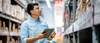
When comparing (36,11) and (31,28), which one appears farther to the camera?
(36,11)

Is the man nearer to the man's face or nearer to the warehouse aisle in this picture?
the man's face

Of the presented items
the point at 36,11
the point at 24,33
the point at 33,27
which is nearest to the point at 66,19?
the point at 36,11

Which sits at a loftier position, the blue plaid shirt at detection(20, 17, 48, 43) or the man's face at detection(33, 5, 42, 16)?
the man's face at detection(33, 5, 42, 16)

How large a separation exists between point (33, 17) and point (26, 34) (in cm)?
36

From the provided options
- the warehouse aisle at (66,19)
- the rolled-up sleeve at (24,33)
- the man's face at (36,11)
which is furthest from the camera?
the man's face at (36,11)

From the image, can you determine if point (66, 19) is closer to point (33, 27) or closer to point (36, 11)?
point (36, 11)

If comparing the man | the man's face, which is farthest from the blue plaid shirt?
the man's face

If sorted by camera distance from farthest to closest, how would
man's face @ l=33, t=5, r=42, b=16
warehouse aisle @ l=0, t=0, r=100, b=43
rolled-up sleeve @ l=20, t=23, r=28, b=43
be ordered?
man's face @ l=33, t=5, r=42, b=16 → rolled-up sleeve @ l=20, t=23, r=28, b=43 → warehouse aisle @ l=0, t=0, r=100, b=43

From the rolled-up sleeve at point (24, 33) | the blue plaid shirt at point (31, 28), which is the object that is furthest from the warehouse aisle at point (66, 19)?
the rolled-up sleeve at point (24, 33)

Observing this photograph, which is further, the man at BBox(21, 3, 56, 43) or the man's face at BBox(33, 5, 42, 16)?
the man's face at BBox(33, 5, 42, 16)

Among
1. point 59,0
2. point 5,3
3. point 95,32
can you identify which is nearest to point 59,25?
point 59,0

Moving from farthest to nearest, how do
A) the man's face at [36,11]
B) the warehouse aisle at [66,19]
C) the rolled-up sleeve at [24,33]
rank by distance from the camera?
the man's face at [36,11]
the rolled-up sleeve at [24,33]
the warehouse aisle at [66,19]

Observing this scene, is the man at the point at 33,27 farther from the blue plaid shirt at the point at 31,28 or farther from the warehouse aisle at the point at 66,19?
the warehouse aisle at the point at 66,19

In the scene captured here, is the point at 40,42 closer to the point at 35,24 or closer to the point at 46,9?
the point at 35,24
